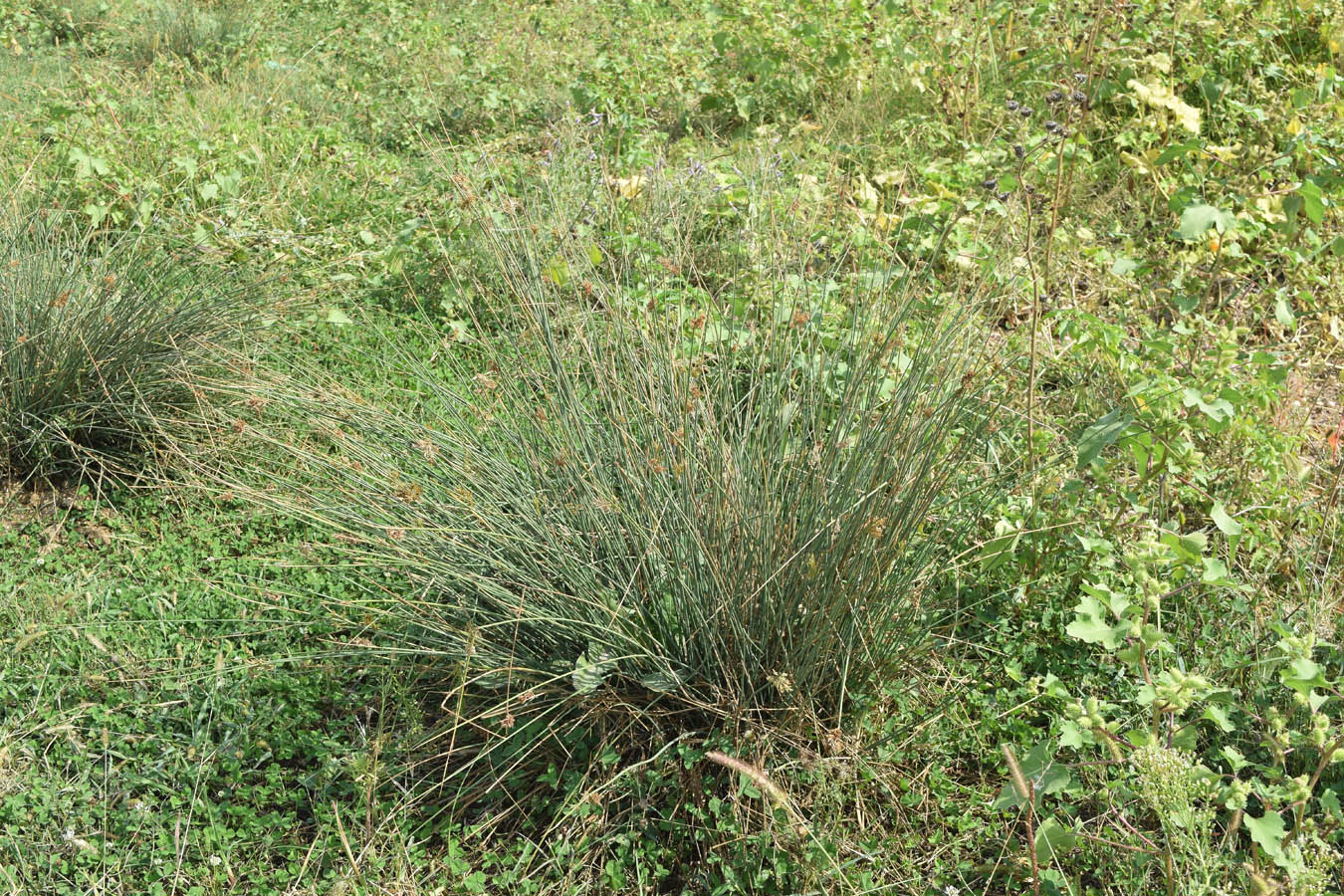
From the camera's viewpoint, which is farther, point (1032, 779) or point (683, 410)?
point (683, 410)

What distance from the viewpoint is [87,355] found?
3346 millimetres

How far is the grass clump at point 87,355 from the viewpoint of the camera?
3.30 metres

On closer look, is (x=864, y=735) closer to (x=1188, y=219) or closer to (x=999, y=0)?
(x=1188, y=219)

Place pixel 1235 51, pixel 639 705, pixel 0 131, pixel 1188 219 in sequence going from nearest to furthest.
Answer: pixel 1188 219
pixel 639 705
pixel 1235 51
pixel 0 131

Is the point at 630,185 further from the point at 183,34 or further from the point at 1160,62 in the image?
the point at 183,34

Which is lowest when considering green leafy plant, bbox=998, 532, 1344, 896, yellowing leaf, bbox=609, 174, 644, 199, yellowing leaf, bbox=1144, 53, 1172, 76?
green leafy plant, bbox=998, 532, 1344, 896

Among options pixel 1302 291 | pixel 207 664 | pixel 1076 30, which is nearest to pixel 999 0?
pixel 1076 30

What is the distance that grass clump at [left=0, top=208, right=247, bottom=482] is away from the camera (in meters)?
3.30

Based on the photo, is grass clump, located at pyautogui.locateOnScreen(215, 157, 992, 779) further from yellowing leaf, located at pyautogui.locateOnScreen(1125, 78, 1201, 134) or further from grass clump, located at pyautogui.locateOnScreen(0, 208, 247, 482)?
yellowing leaf, located at pyautogui.locateOnScreen(1125, 78, 1201, 134)

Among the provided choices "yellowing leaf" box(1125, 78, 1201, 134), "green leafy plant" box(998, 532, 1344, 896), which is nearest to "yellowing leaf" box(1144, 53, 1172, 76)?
"yellowing leaf" box(1125, 78, 1201, 134)

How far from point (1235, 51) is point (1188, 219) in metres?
2.78

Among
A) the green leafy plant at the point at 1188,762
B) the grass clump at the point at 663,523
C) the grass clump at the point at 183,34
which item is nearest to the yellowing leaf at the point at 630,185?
the grass clump at the point at 663,523

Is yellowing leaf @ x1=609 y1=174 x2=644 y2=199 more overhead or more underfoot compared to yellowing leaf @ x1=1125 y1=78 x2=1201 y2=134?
more underfoot

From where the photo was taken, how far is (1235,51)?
4543 millimetres
